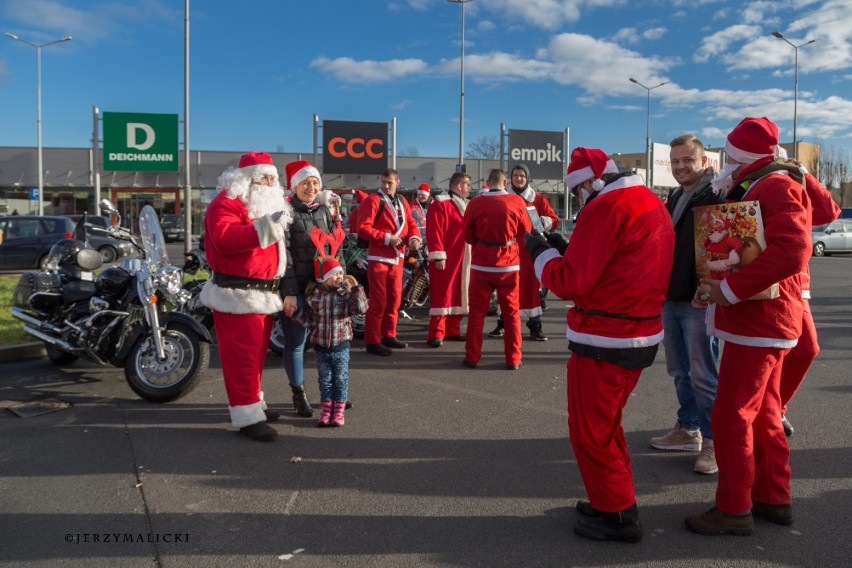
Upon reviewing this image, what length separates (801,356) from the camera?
3.64 m

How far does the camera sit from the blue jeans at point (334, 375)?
16.0ft

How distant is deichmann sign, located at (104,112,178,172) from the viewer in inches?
615

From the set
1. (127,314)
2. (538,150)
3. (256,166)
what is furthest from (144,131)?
(256,166)

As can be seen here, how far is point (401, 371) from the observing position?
21.8 feet

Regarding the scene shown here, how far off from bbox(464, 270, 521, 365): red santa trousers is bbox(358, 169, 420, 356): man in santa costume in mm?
1167

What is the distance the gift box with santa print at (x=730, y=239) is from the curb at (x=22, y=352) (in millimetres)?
6882

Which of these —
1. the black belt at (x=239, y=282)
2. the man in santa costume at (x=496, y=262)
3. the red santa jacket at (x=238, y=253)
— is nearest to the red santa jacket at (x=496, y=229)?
the man in santa costume at (x=496, y=262)

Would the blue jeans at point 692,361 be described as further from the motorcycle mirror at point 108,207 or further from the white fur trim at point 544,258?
the motorcycle mirror at point 108,207

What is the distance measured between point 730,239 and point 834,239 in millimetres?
30909

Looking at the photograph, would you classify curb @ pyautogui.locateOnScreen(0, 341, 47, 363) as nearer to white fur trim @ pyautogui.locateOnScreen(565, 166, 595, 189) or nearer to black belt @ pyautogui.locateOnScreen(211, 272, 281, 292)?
black belt @ pyautogui.locateOnScreen(211, 272, 281, 292)

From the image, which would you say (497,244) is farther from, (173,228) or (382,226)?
(173,228)

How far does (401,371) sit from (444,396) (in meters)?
1.01

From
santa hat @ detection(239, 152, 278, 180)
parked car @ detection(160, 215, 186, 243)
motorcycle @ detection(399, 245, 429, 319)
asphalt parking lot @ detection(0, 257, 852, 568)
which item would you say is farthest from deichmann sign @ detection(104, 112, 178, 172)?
parked car @ detection(160, 215, 186, 243)

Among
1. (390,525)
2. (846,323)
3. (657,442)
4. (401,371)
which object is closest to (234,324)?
(390,525)
